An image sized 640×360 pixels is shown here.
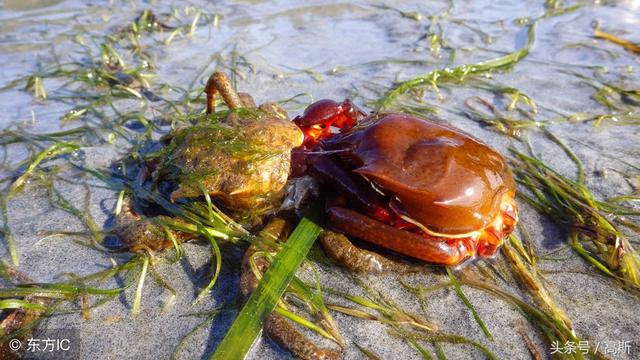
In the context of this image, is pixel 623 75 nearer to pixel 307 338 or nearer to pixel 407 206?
pixel 407 206

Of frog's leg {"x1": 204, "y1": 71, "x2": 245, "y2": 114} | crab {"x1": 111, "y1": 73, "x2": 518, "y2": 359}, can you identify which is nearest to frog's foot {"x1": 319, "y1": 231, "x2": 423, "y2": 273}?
crab {"x1": 111, "y1": 73, "x2": 518, "y2": 359}

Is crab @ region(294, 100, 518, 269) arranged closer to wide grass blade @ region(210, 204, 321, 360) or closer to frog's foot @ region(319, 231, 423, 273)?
frog's foot @ region(319, 231, 423, 273)

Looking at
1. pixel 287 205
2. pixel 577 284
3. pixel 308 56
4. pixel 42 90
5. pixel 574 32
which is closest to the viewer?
pixel 577 284

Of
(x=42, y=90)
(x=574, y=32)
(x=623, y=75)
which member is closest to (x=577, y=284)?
(x=623, y=75)

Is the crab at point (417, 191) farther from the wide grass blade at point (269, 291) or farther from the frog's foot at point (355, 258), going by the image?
the wide grass blade at point (269, 291)

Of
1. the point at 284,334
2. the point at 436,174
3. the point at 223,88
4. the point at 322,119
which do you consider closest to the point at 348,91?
the point at 322,119

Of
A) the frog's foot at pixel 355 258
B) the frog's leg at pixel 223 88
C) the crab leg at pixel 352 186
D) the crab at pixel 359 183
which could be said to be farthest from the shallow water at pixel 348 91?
the frog's leg at pixel 223 88

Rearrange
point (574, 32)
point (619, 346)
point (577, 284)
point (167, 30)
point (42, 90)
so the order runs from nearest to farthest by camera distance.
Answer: point (619, 346) < point (577, 284) < point (42, 90) < point (574, 32) < point (167, 30)
